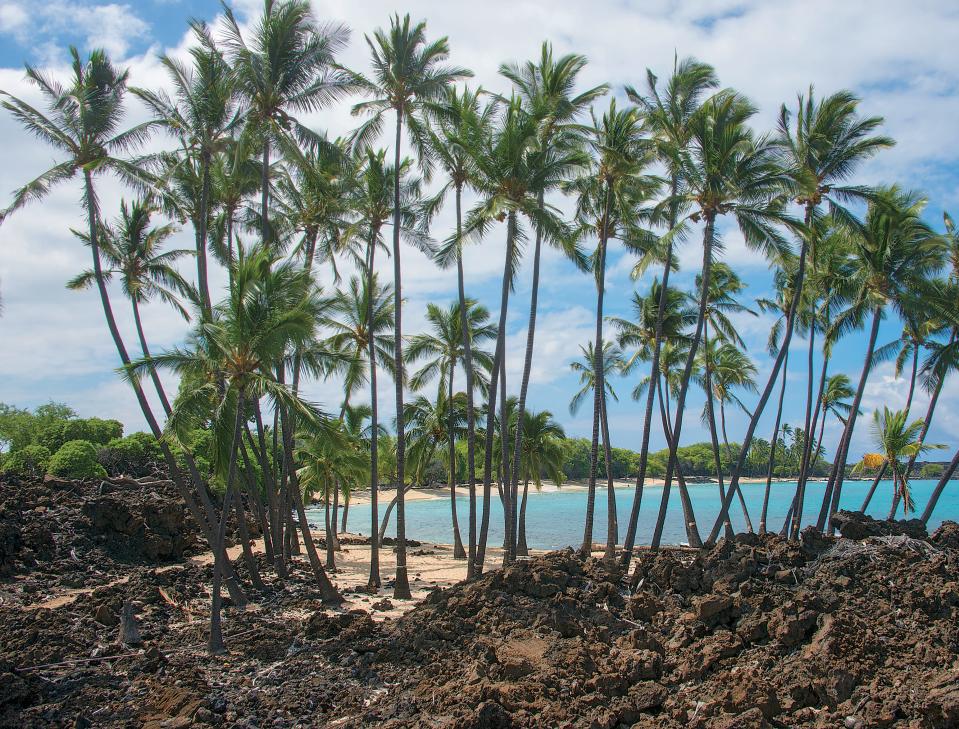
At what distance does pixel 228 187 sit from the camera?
Result: 835 inches

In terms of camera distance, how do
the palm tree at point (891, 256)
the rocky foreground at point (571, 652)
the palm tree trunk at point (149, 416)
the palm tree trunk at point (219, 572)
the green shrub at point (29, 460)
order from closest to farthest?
the rocky foreground at point (571, 652) → the palm tree trunk at point (219, 572) → the palm tree trunk at point (149, 416) → the palm tree at point (891, 256) → the green shrub at point (29, 460)

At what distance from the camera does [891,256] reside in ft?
78.7

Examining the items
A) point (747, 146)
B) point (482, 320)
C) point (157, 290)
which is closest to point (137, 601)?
point (157, 290)

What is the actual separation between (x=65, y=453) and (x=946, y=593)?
112ft

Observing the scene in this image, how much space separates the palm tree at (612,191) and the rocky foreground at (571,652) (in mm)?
8478

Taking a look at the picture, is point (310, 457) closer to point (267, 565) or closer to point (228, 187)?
point (267, 565)

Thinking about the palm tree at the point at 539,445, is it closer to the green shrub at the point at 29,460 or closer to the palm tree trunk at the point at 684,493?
the palm tree trunk at the point at 684,493

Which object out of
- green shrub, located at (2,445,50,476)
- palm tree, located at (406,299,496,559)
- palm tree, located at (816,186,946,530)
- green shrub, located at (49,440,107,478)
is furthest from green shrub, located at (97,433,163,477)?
palm tree, located at (816,186,946,530)

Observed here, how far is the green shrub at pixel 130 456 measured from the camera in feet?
122

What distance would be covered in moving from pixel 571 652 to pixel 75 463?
2995cm

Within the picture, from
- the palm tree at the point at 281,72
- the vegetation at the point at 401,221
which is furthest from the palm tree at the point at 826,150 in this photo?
the palm tree at the point at 281,72

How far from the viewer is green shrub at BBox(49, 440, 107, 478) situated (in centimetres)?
3231

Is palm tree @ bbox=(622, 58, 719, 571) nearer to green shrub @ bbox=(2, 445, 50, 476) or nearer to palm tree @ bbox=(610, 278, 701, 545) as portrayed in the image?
palm tree @ bbox=(610, 278, 701, 545)

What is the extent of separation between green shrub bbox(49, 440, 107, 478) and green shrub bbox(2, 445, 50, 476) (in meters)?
2.39
